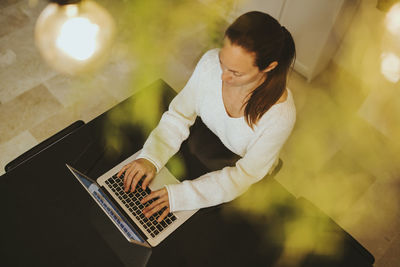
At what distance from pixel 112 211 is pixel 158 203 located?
0.19 metres

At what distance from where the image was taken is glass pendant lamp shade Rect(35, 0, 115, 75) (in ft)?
8.78

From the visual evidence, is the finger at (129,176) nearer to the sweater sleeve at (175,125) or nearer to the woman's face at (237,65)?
the sweater sleeve at (175,125)

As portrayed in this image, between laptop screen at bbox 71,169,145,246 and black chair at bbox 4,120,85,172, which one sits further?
black chair at bbox 4,120,85,172

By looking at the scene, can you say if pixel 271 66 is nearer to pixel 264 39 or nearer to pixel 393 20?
pixel 264 39

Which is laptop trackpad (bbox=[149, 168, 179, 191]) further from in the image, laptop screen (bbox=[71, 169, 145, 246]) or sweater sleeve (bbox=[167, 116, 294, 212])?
laptop screen (bbox=[71, 169, 145, 246])

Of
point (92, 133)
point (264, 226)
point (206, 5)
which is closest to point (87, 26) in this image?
point (206, 5)

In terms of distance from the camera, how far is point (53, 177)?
1258 mm

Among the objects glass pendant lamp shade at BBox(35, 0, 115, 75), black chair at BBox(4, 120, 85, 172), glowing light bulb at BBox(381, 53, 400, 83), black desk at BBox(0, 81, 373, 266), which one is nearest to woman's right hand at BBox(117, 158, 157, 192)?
black desk at BBox(0, 81, 373, 266)

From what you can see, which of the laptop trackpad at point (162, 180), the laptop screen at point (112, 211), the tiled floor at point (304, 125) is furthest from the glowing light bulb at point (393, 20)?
the laptop screen at point (112, 211)

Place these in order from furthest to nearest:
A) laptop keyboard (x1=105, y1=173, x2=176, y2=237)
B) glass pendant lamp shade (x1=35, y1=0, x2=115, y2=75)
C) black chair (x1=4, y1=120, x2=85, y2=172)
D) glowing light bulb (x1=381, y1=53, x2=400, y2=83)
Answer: glass pendant lamp shade (x1=35, y1=0, x2=115, y2=75), glowing light bulb (x1=381, y1=53, x2=400, y2=83), black chair (x1=4, y1=120, x2=85, y2=172), laptop keyboard (x1=105, y1=173, x2=176, y2=237)

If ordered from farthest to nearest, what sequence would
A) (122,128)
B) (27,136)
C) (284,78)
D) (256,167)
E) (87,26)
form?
(87,26) < (27,136) < (122,128) < (256,167) < (284,78)

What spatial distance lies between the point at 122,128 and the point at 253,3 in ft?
5.84

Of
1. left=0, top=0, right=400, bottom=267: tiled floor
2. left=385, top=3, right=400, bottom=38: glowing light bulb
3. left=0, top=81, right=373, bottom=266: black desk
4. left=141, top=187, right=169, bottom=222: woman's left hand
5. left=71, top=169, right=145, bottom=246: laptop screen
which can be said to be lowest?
left=0, top=0, right=400, bottom=267: tiled floor

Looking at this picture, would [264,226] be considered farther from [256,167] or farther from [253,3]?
[253,3]
